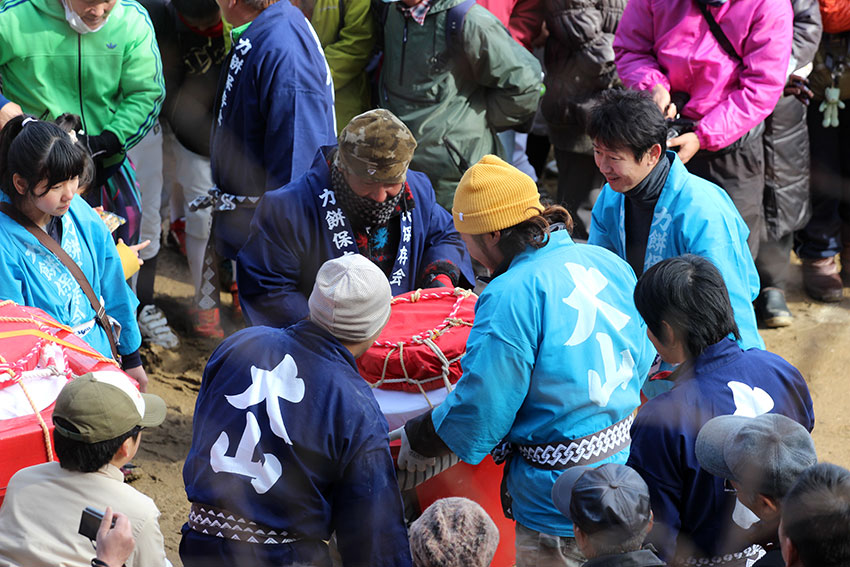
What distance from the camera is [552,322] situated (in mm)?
2184

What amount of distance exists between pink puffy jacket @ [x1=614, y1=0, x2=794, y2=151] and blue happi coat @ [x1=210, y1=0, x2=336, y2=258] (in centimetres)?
132

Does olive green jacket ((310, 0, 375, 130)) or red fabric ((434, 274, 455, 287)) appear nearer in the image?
red fabric ((434, 274, 455, 287))

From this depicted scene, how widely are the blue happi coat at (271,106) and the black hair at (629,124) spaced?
→ 1.17 metres

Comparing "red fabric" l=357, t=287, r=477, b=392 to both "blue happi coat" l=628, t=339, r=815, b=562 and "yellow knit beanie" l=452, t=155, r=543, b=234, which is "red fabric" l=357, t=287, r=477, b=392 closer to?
"yellow knit beanie" l=452, t=155, r=543, b=234

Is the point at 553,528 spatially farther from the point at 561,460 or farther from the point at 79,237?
the point at 79,237

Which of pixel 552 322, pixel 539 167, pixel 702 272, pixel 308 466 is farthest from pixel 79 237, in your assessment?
pixel 539 167

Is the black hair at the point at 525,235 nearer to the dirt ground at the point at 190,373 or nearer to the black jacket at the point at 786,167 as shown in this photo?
the dirt ground at the point at 190,373

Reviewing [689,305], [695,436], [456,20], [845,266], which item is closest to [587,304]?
[689,305]

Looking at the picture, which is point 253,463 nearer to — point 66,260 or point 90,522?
point 90,522

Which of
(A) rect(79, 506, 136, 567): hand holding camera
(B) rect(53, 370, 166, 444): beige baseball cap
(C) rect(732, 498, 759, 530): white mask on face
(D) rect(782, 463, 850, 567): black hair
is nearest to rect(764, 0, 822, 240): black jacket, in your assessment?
(C) rect(732, 498, 759, 530): white mask on face

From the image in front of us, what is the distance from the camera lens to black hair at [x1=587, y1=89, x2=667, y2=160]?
274cm

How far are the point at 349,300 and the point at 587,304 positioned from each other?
0.61 m

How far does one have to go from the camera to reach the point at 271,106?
11.4 feet

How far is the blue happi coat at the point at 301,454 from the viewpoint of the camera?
6.33ft
